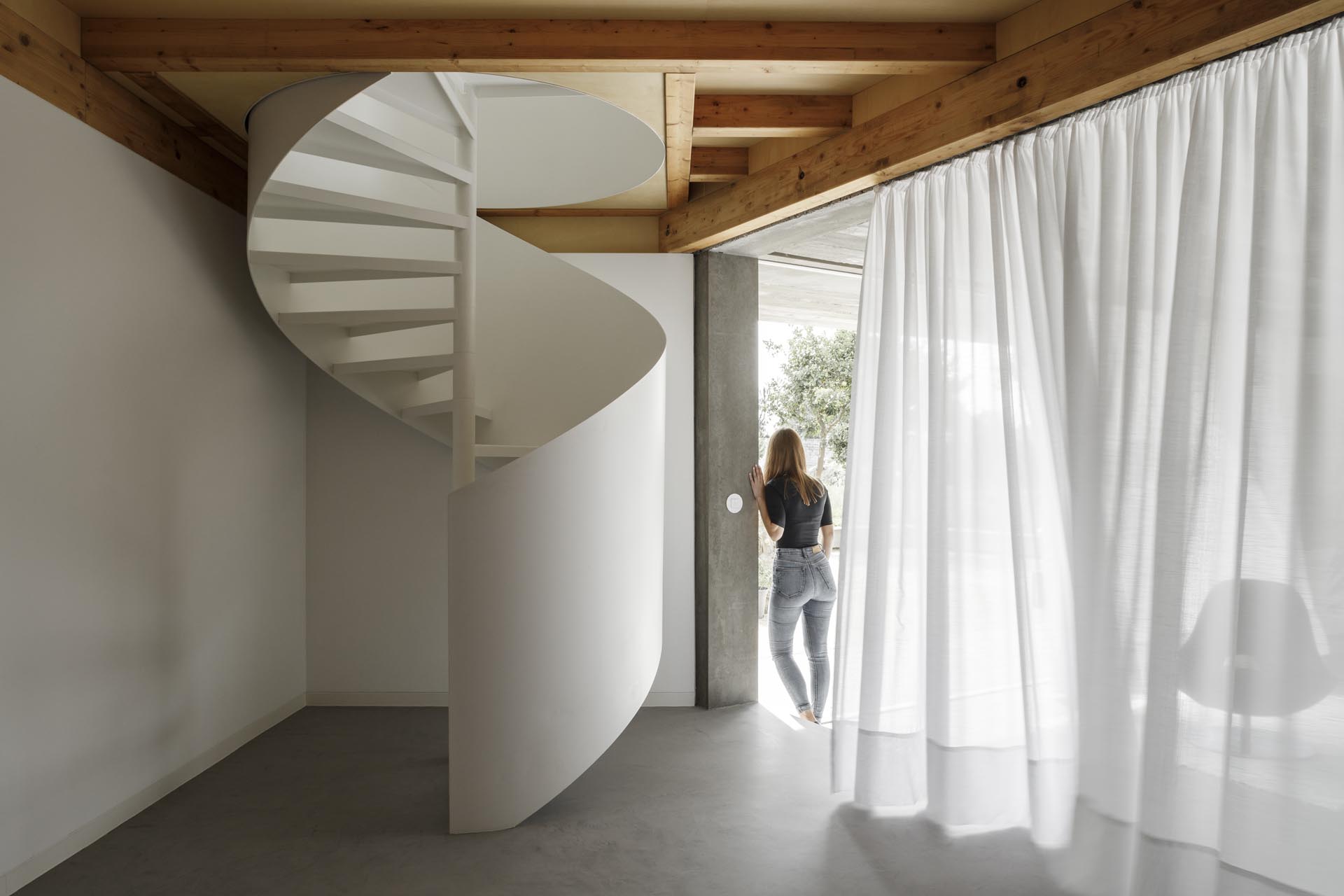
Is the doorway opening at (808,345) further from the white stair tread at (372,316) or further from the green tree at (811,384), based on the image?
the white stair tread at (372,316)

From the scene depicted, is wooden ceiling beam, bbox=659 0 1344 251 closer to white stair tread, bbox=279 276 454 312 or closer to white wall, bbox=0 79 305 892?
white stair tread, bbox=279 276 454 312

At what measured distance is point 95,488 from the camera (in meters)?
2.99

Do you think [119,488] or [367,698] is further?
[367,698]

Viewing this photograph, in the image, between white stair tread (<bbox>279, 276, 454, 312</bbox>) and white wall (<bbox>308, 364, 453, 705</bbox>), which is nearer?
white stair tread (<bbox>279, 276, 454, 312</bbox>)

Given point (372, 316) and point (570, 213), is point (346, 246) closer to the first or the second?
point (372, 316)

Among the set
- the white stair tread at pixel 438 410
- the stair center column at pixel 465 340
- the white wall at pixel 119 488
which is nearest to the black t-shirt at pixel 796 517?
the white stair tread at pixel 438 410

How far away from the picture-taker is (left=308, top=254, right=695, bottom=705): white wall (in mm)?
4676

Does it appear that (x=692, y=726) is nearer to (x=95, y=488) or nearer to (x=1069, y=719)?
(x=1069, y=719)

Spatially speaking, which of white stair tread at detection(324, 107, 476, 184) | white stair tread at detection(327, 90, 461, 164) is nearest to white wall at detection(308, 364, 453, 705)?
white stair tread at detection(327, 90, 461, 164)

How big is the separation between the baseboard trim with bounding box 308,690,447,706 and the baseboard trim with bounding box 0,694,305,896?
32 centimetres

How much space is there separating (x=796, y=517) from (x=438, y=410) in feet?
6.24

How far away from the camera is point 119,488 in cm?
312

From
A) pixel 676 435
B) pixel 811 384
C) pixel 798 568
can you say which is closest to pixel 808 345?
pixel 811 384

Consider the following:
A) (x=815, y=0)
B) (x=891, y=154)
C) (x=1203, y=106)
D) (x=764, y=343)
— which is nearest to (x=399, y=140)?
(x=815, y=0)
